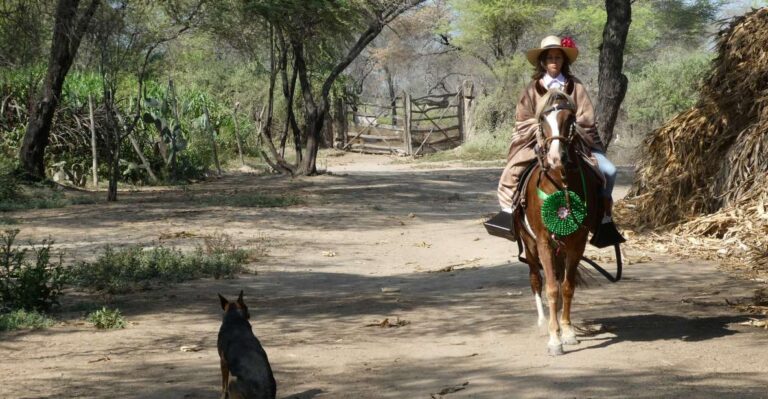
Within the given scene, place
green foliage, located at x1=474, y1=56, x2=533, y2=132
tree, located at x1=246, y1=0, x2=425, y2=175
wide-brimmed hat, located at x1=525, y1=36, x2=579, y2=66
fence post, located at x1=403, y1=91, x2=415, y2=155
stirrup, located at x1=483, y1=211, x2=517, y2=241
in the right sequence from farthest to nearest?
green foliage, located at x1=474, y1=56, x2=533, y2=132 < fence post, located at x1=403, y1=91, x2=415, y2=155 < tree, located at x1=246, y1=0, x2=425, y2=175 < stirrup, located at x1=483, y1=211, x2=517, y2=241 < wide-brimmed hat, located at x1=525, y1=36, x2=579, y2=66

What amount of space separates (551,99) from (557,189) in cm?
67

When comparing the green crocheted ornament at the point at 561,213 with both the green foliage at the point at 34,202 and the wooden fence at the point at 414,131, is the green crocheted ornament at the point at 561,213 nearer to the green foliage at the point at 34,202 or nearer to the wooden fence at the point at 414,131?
the green foliage at the point at 34,202

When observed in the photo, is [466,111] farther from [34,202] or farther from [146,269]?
[146,269]

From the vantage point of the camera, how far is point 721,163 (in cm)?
1290

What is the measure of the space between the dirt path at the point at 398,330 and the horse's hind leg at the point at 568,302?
0.11 meters

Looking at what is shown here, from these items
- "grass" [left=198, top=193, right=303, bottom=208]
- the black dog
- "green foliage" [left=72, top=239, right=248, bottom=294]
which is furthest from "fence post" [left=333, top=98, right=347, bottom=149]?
the black dog

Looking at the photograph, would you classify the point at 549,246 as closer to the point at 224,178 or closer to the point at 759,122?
the point at 759,122

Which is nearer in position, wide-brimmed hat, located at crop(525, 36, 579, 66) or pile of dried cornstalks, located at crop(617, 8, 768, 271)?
wide-brimmed hat, located at crop(525, 36, 579, 66)

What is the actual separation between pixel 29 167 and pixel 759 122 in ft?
48.6

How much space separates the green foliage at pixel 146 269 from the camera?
10611mm

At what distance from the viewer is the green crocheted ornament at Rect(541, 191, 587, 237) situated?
24.0ft

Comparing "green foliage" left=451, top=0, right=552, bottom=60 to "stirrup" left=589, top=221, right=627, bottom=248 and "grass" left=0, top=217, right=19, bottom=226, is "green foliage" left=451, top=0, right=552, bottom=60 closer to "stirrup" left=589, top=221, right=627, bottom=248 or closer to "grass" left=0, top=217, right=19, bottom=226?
"grass" left=0, top=217, right=19, bottom=226

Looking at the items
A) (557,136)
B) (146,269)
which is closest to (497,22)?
(146,269)


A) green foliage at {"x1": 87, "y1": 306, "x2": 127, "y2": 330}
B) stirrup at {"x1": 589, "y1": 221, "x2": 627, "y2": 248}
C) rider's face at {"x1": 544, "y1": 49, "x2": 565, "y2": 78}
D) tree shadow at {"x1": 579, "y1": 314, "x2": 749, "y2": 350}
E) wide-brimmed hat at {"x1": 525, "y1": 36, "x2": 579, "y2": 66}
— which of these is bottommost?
tree shadow at {"x1": 579, "y1": 314, "x2": 749, "y2": 350}
